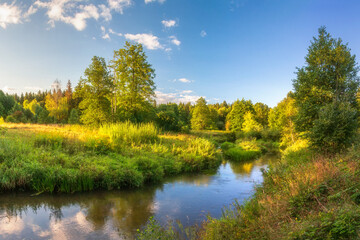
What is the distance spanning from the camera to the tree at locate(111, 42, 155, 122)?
80.4 feet

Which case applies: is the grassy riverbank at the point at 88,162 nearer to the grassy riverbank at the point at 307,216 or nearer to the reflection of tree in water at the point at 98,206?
the reflection of tree in water at the point at 98,206

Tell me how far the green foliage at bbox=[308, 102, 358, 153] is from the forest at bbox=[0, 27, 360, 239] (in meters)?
0.05

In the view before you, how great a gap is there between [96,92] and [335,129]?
20.2 meters

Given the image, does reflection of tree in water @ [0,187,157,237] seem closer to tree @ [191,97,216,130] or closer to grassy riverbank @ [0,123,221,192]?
grassy riverbank @ [0,123,221,192]

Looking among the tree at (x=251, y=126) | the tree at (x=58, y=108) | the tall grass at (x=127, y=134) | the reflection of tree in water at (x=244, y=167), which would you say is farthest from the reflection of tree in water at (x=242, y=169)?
the tree at (x=58, y=108)

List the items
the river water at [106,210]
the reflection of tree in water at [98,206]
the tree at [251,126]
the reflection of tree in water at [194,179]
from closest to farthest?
the river water at [106,210]
the reflection of tree in water at [98,206]
the reflection of tree in water at [194,179]
the tree at [251,126]

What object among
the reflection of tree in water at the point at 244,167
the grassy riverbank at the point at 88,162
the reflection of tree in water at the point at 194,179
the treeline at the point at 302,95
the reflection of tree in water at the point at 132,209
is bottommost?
the reflection of tree in water at the point at 244,167

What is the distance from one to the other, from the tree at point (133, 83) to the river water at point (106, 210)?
15.7m

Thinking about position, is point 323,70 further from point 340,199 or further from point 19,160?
point 19,160

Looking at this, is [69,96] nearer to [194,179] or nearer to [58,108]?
[58,108]

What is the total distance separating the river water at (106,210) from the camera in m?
5.66

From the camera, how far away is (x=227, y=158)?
69.1 feet

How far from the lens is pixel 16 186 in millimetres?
8031

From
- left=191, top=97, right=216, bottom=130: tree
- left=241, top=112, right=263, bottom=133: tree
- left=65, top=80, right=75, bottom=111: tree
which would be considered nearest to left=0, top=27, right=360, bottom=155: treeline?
left=241, top=112, right=263, bottom=133: tree
